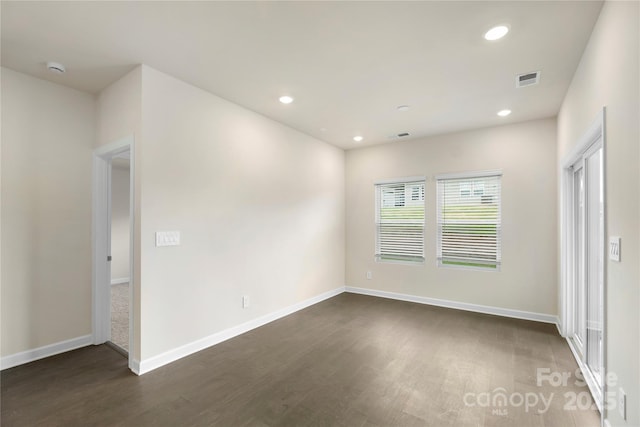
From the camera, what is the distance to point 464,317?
4383mm

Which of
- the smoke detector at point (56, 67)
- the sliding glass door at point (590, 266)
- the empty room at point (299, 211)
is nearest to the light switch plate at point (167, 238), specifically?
the empty room at point (299, 211)

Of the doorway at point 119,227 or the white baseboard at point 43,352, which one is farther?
the doorway at point 119,227

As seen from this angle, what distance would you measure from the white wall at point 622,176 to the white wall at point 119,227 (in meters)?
8.09

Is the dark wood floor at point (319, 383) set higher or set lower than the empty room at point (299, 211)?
lower

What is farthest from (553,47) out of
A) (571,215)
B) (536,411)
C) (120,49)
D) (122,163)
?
(122,163)

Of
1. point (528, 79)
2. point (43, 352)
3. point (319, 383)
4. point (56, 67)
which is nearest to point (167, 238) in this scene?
point (43, 352)

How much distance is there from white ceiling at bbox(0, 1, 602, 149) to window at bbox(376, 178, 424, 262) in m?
1.90

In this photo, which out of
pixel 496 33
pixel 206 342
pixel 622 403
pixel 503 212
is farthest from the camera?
pixel 503 212

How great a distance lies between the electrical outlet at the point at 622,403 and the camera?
5.42 feet

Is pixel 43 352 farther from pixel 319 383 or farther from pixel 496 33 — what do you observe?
pixel 496 33

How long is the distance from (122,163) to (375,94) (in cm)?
558

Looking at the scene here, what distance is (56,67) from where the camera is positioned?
2.81 metres

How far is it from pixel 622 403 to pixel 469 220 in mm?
3309

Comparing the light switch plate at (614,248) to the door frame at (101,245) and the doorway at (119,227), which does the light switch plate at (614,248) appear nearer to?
the door frame at (101,245)
